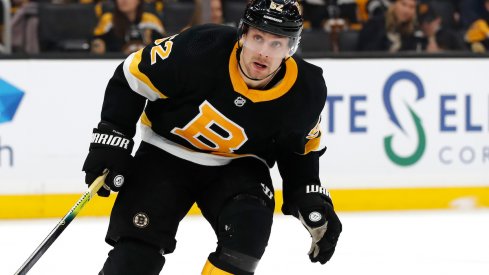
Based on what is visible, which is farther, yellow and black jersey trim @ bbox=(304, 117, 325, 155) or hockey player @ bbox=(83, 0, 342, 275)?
Answer: yellow and black jersey trim @ bbox=(304, 117, 325, 155)

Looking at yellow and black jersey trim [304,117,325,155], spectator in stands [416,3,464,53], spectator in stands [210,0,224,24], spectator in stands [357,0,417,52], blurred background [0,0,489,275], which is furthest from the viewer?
spectator in stands [416,3,464,53]

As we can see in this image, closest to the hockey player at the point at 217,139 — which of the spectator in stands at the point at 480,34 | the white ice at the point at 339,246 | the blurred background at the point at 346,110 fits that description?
the white ice at the point at 339,246

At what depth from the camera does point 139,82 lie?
307 cm

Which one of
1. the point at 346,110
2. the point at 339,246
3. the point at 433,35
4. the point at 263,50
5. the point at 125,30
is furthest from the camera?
the point at 433,35

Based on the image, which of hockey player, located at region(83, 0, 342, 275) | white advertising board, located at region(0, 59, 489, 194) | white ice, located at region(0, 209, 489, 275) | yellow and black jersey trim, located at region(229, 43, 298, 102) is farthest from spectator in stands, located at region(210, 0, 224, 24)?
yellow and black jersey trim, located at region(229, 43, 298, 102)

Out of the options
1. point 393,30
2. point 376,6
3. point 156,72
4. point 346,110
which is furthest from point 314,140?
point 376,6

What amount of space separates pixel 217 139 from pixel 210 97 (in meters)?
0.13

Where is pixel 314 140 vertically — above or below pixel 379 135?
above

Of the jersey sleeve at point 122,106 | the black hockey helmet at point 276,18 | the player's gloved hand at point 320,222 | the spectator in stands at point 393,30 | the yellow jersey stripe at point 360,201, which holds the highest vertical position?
the black hockey helmet at point 276,18

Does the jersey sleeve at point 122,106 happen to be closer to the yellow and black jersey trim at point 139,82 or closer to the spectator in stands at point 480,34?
the yellow and black jersey trim at point 139,82

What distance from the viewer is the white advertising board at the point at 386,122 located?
5516mm

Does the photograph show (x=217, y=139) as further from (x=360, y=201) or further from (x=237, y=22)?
(x=237, y=22)

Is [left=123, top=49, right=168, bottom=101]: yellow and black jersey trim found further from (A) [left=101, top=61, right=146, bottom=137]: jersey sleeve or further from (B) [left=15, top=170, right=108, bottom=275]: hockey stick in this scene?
(B) [left=15, top=170, right=108, bottom=275]: hockey stick

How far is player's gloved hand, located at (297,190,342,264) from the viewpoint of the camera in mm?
3092
